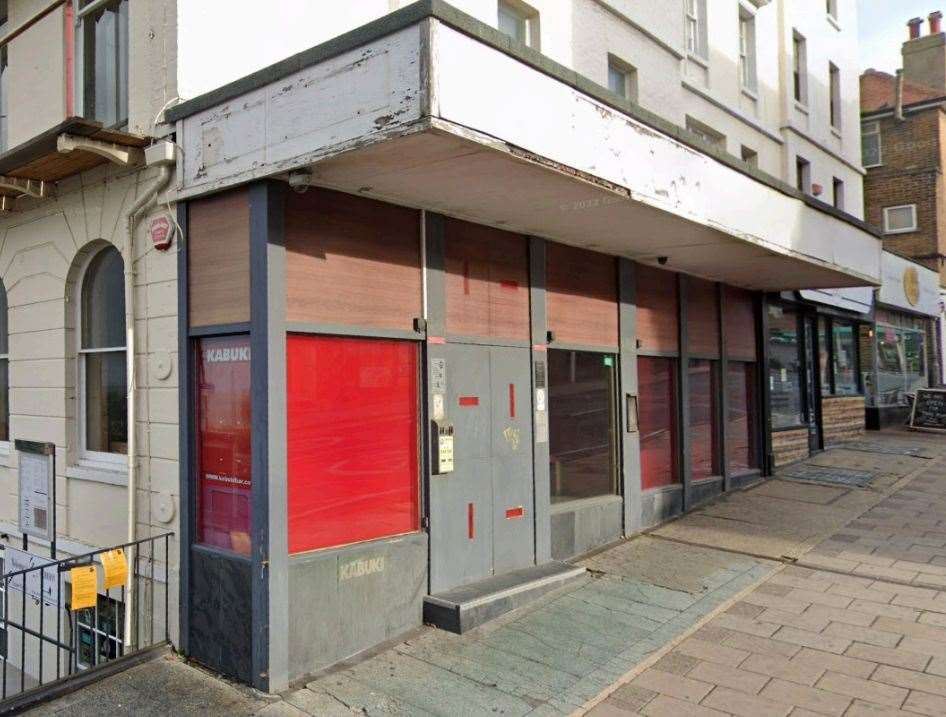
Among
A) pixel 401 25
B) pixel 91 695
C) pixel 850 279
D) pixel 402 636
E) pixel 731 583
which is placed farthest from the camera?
pixel 850 279

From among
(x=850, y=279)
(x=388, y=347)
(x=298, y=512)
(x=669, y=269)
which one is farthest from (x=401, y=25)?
(x=850, y=279)

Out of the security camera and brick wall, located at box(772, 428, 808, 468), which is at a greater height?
the security camera

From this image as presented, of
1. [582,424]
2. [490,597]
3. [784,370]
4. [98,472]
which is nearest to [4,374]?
[98,472]

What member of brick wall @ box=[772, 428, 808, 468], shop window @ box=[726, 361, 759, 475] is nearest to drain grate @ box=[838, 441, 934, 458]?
brick wall @ box=[772, 428, 808, 468]

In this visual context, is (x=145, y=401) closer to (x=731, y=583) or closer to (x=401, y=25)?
(x=401, y=25)

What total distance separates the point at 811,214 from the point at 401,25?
6302 millimetres

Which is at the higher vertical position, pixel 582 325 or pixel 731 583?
pixel 582 325

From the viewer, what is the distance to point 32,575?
6.88 meters

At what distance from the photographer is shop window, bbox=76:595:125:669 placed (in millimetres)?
6027

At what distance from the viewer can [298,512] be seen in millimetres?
4977

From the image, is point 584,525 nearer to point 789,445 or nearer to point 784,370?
point 789,445

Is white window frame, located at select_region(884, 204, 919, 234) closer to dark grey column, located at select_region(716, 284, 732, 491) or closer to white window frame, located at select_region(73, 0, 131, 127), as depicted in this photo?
dark grey column, located at select_region(716, 284, 732, 491)

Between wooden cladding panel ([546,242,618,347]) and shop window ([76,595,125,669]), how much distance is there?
15.1 ft

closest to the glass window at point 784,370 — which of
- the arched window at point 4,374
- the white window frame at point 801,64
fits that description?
the white window frame at point 801,64
